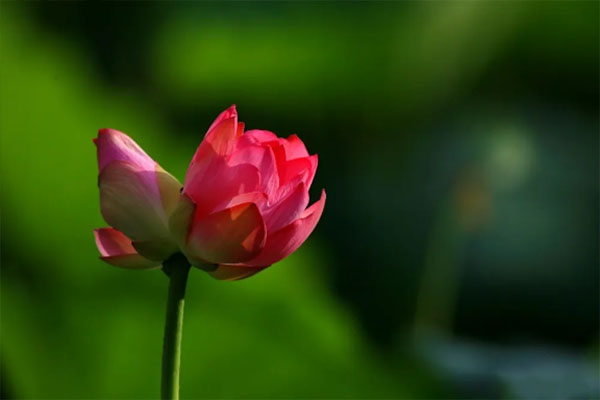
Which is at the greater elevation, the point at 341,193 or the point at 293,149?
the point at 293,149

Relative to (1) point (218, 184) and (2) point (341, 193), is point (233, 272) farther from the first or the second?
(2) point (341, 193)

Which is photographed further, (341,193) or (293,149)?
(341,193)

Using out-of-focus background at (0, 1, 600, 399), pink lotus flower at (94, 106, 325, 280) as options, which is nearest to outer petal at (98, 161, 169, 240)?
pink lotus flower at (94, 106, 325, 280)

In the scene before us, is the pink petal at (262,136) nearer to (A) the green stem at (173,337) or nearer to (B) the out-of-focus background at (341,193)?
(A) the green stem at (173,337)

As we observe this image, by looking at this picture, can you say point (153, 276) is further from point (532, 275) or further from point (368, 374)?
point (532, 275)

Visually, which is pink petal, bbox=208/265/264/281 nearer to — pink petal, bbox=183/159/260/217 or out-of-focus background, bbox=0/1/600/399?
pink petal, bbox=183/159/260/217

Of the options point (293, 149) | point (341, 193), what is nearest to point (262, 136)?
point (293, 149)
